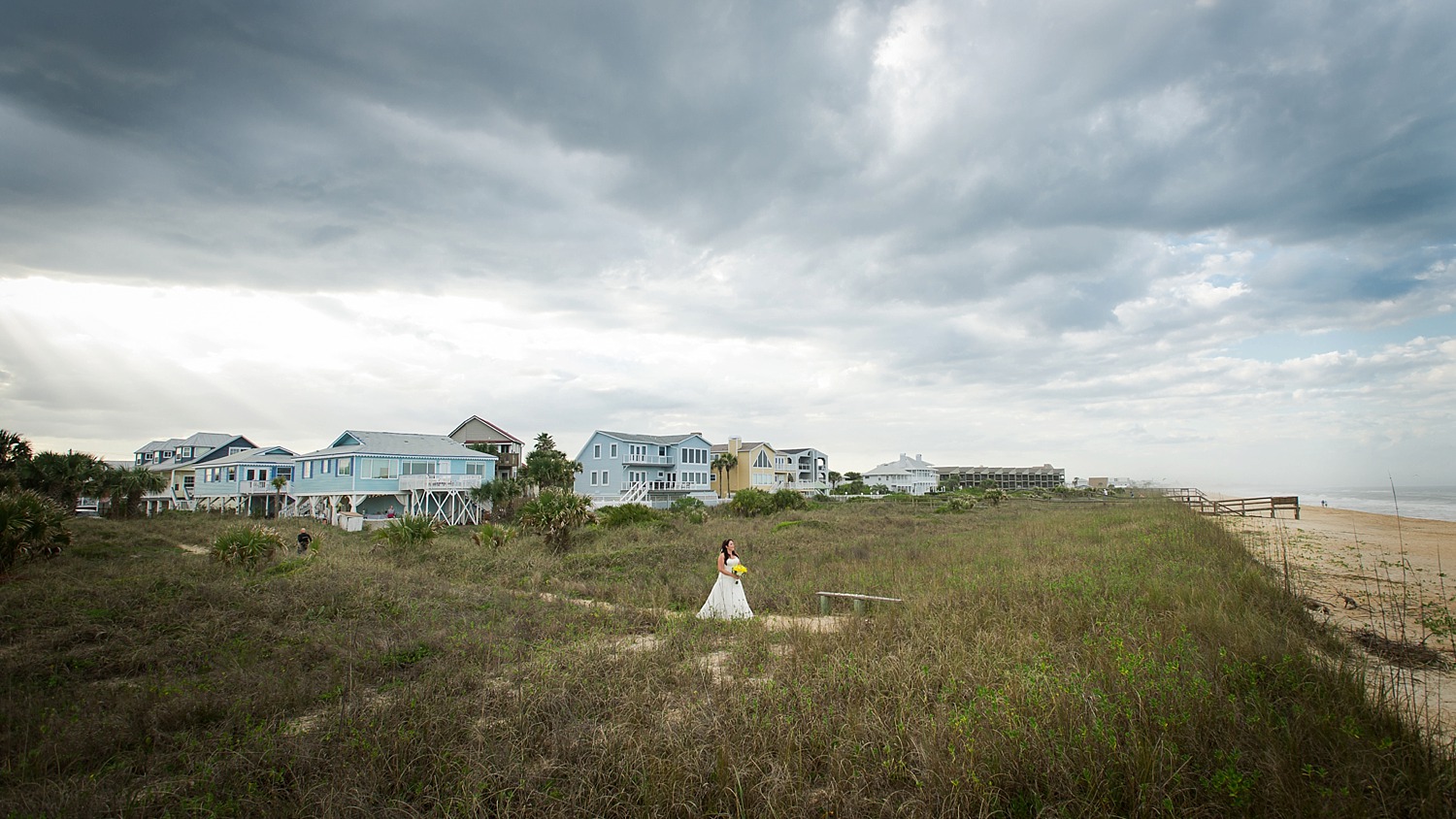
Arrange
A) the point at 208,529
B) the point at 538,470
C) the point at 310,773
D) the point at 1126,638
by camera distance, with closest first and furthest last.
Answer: the point at 310,773
the point at 1126,638
the point at 208,529
the point at 538,470

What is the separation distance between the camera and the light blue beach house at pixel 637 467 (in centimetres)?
5581

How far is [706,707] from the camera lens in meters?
5.88

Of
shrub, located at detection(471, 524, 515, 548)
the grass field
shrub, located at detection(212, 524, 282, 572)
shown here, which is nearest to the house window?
shrub, located at detection(471, 524, 515, 548)

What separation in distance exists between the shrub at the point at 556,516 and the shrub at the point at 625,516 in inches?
175

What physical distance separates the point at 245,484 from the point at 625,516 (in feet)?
100

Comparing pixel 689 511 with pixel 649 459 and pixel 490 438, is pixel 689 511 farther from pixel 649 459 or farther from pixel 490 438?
pixel 490 438

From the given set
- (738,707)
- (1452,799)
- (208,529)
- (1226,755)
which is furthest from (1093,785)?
(208,529)

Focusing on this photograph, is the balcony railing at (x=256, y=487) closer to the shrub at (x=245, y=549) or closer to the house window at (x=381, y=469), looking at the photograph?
the house window at (x=381, y=469)

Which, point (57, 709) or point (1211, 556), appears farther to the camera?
point (1211, 556)

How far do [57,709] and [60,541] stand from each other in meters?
15.3

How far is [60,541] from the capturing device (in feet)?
56.9

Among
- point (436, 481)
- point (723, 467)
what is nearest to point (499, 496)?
point (436, 481)

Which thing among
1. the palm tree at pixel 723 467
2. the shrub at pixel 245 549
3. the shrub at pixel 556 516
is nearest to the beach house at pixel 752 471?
the palm tree at pixel 723 467

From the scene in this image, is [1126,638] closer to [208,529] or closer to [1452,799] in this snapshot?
[1452,799]
